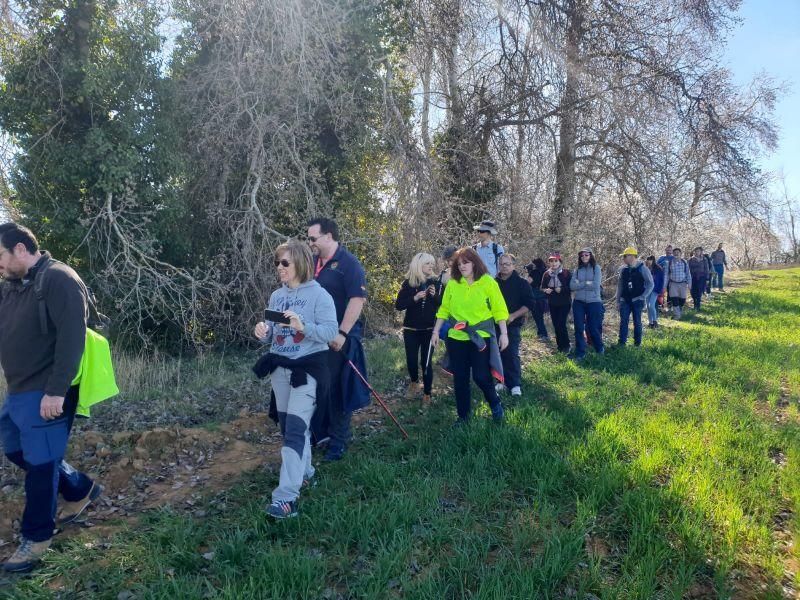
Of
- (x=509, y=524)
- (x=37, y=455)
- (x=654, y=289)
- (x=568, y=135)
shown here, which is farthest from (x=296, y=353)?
(x=568, y=135)

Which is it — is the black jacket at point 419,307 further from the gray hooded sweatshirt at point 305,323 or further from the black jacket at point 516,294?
the gray hooded sweatshirt at point 305,323

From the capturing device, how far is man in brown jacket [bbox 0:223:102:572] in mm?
3580

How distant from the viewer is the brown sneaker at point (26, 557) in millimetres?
3473

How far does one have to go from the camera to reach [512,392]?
7336 millimetres

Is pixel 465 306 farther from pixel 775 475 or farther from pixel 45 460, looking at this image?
pixel 45 460

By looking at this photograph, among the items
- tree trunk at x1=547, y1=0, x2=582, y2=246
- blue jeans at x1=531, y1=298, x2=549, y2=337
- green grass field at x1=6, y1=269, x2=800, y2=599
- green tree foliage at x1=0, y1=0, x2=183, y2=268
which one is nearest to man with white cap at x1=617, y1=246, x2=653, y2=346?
blue jeans at x1=531, y1=298, x2=549, y2=337

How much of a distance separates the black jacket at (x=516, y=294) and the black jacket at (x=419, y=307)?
3.63 ft

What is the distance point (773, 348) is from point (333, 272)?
8.70m

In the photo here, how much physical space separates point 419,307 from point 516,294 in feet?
4.92

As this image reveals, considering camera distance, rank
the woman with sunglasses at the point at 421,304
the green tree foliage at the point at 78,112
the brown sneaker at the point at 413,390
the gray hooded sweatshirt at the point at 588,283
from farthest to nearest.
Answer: the gray hooded sweatshirt at the point at 588,283, the green tree foliage at the point at 78,112, the brown sneaker at the point at 413,390, the woman with sunglasses at the point at 421,304

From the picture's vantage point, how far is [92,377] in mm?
3854

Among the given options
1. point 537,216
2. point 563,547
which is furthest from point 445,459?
point 537,216

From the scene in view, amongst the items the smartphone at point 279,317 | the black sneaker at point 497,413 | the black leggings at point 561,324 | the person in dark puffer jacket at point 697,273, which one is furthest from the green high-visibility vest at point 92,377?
the person in dark puffer jacket at point 697,273

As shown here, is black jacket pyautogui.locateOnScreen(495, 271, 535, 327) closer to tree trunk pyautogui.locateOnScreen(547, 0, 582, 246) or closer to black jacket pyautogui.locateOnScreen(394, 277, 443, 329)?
black jacket pyautogui.locateOnScreen(394, 277, 443, 329)
